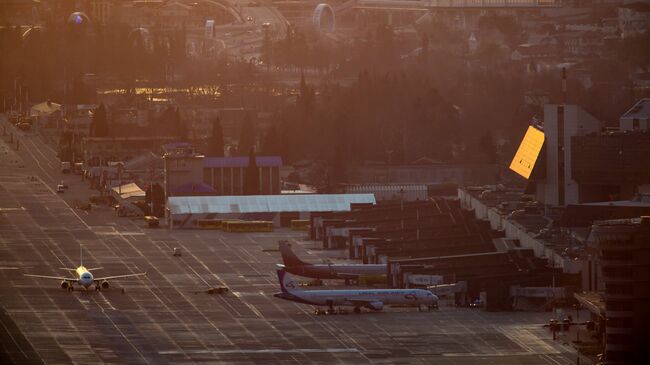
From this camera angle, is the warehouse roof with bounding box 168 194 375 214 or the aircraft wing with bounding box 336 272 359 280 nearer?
the aircraft wing with bounding box 336 272 359 280

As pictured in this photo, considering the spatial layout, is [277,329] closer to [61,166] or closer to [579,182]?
[579,182]

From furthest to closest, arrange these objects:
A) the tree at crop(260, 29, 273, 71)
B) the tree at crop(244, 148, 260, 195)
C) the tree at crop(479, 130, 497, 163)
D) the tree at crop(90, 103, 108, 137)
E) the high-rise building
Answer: the tree at crop(260, 29, 273, 71)
the tree at crop(90, 103, 108, 137)
the tree at crop(479, 130, 497, 163)
the tree at crop(244, 148, 260, 195)
the high-rise building

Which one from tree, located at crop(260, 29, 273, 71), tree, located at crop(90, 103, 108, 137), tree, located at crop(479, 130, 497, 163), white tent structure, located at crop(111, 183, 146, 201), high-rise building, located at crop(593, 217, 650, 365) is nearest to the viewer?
high-rise building, located at crop(593, 217, 650, 365)

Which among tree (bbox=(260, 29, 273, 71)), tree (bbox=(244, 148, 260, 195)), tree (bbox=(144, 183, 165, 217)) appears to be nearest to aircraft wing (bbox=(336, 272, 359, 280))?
tree (bbox=(144, 183, 165, 217))

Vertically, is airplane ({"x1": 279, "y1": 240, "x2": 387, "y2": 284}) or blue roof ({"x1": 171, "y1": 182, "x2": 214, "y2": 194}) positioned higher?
blue roof ({"x1": 171, "y1": 182, "x2": 214, "y2": 194})

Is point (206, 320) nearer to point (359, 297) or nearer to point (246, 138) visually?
point (359, 297)

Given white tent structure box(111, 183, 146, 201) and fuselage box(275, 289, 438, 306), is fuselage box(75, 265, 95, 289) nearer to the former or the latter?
fuselage box(275, 289, 438, 306)

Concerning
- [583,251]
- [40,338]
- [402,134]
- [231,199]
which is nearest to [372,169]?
[402,134]
